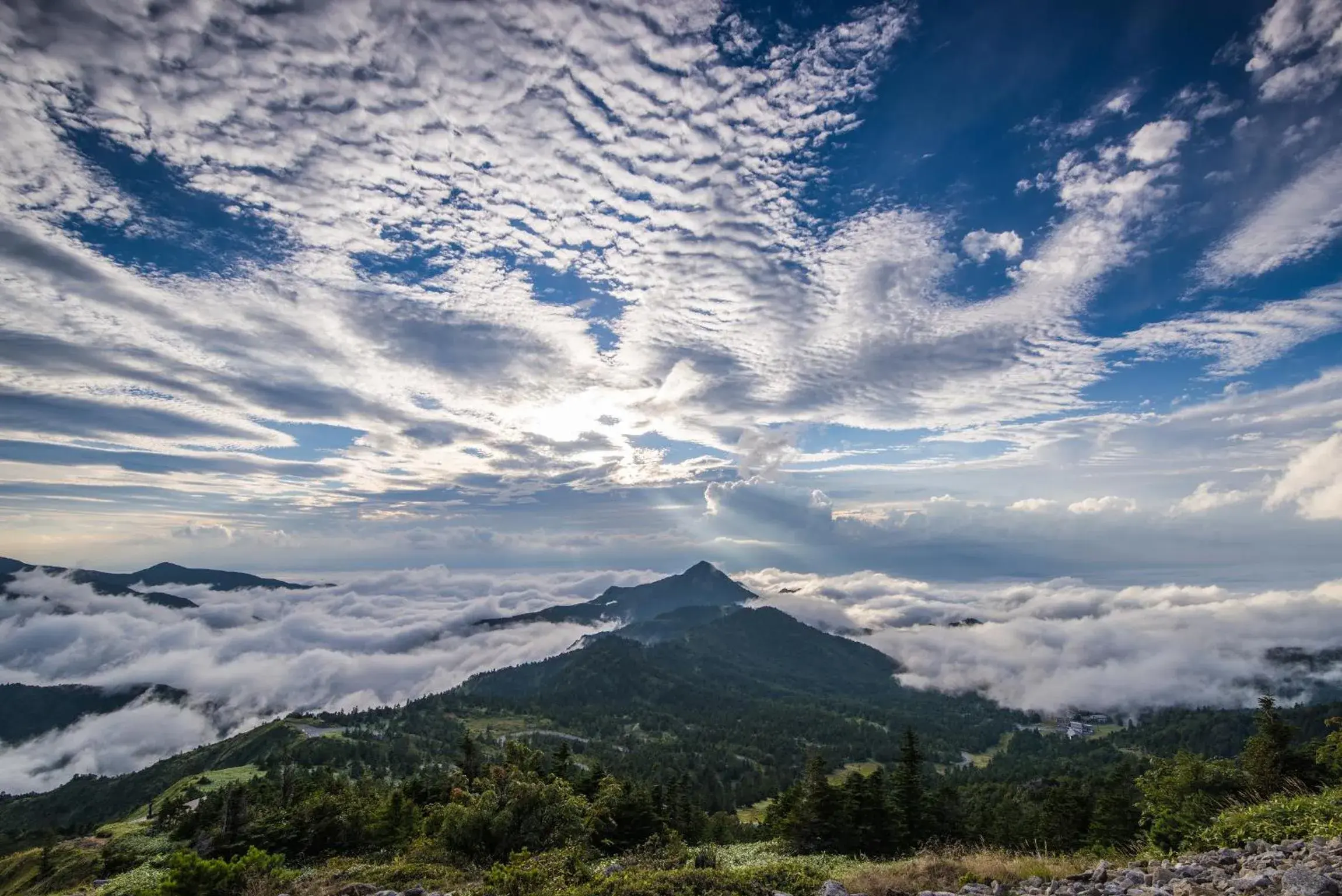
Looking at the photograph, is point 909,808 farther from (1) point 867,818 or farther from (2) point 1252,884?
(2) point 1252,884

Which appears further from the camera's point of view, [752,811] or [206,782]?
[752,811]

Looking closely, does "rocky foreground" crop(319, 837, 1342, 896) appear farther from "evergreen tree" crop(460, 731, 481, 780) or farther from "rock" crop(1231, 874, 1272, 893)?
"evergreen tree" crop(460, 731, 481, 780)

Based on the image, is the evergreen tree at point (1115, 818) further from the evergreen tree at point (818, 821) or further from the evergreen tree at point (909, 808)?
the evergreen tree at point (818, 821)

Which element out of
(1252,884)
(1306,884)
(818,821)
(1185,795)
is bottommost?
(818,821)

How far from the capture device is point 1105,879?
13039 mm

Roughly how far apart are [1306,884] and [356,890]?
2084 cm

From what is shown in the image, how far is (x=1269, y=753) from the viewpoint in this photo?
4188 cm

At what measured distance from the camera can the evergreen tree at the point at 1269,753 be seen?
37031 millimetres

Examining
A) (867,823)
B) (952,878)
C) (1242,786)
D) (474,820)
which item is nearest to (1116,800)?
(1242,786)

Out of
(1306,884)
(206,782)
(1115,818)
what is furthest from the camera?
(206,782)

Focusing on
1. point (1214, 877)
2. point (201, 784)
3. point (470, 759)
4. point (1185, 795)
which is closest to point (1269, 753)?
point (1185, 795)

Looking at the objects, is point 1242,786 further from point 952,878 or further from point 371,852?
point 371,852

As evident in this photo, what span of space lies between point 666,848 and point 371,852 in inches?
610

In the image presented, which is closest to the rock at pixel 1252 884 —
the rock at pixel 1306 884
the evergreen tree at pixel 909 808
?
the rock at pixel 1306 884
